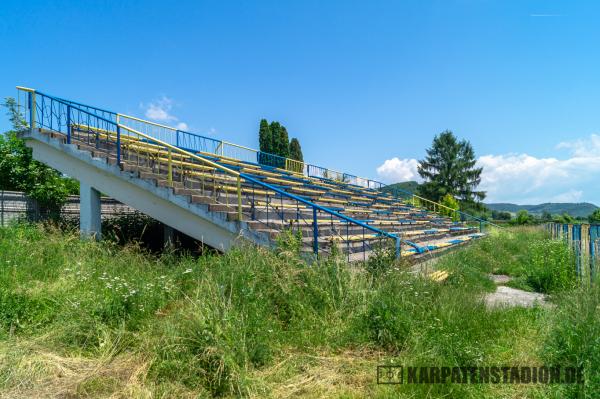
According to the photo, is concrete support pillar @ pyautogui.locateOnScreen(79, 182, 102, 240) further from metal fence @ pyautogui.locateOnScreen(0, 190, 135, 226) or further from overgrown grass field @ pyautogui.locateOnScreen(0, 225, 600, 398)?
overgrown grass field @ pyautogui.locateOnScreen(0, 225, 600, 398)

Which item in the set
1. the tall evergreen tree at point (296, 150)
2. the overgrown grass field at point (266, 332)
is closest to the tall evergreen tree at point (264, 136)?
the tall evergreen tree at point (296, 150)

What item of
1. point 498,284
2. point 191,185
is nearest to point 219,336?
point 191,185

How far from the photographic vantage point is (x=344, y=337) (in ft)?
14.7

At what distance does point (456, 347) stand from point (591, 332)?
1.23 metres

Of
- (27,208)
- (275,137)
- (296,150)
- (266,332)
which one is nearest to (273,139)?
(275,137)

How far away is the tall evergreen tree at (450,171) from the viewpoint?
202 ft

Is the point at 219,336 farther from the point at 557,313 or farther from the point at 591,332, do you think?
the point at 557,313

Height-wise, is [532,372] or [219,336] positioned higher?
[219,336]

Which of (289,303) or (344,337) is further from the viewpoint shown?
(289,303)

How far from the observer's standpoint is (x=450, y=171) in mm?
61938

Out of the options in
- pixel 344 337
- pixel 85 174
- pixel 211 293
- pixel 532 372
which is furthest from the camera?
pixel 85 174

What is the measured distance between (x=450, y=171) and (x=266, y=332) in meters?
62.4

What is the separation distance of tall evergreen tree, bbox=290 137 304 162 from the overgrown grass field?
98.0 feet

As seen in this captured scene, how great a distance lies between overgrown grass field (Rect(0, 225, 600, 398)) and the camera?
148 inches
